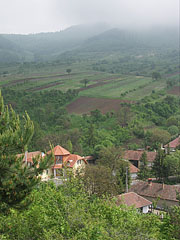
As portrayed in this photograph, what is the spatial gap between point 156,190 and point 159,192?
62cm

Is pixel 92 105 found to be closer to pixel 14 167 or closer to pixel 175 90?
pixel 175 90

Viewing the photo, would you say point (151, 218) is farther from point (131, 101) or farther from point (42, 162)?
point (131, 101)

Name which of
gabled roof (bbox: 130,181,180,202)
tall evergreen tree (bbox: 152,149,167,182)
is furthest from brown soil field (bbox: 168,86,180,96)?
gabled roof (bbox: 130,181,180,202)

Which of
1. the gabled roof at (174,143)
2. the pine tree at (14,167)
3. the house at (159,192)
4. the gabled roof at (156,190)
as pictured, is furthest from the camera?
the gabled roof at (174,143)

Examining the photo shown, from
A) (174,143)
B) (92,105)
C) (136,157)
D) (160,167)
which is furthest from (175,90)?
(160,167)

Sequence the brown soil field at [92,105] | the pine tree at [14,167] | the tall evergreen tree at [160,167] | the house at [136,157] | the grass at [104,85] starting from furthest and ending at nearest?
the grass at [104,85] → the brown soil field at [92,105] → the house at [136,157] → the tall evergreen tree at [160,167] → the pine tree at [14,167]

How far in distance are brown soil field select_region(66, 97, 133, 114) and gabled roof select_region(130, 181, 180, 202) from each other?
138 feet

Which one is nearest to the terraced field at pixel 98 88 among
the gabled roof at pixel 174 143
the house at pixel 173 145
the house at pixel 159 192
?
the gabled roof at pixel 174 143

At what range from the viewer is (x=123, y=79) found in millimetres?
121188

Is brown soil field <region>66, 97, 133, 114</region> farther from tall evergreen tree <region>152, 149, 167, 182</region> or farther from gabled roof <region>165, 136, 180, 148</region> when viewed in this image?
tall evergreen tree <region>152, 149, 167, 182</region>

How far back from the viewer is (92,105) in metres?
86.0

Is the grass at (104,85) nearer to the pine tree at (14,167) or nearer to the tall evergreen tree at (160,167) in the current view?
the tall evergreen tree at (160,167)

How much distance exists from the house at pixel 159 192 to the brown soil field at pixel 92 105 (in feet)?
138

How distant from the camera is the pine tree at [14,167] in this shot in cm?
1354
